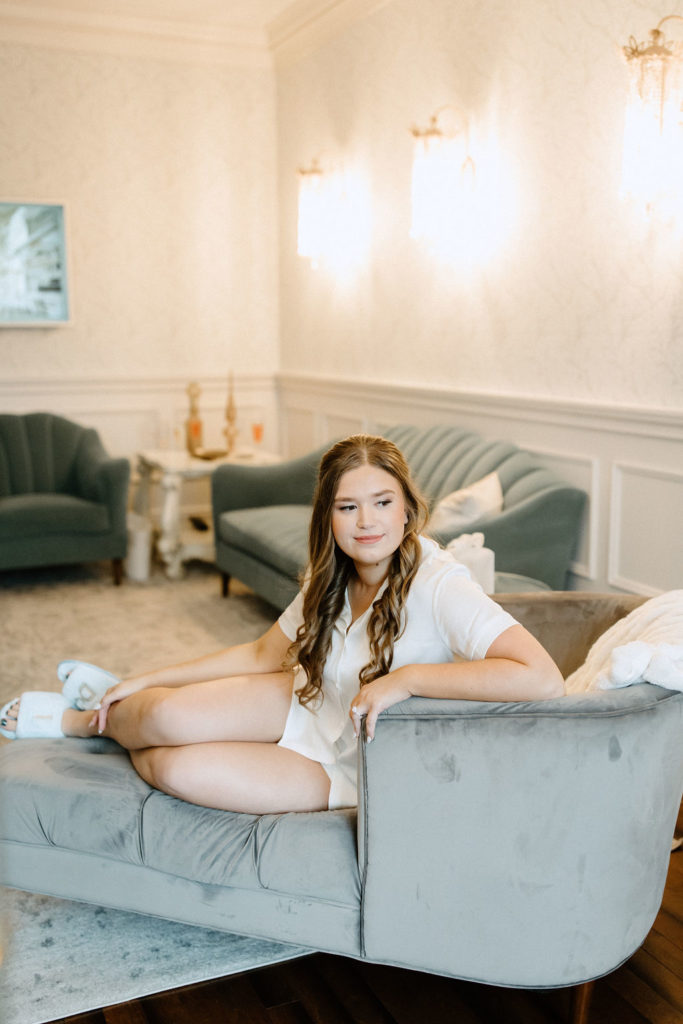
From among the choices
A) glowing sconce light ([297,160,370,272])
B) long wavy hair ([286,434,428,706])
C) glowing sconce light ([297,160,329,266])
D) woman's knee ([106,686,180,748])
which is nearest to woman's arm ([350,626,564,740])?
long wavy hair ([286,434,428,706])

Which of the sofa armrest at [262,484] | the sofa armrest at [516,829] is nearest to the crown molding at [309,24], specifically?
the sofa armrest at [262,484]

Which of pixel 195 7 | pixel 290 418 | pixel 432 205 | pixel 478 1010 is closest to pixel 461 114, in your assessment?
pixel 432 205

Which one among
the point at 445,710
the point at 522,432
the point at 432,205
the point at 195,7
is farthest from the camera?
the point at 195,7

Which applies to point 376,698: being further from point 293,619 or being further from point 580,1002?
point 580,1002

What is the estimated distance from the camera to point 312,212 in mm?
5250

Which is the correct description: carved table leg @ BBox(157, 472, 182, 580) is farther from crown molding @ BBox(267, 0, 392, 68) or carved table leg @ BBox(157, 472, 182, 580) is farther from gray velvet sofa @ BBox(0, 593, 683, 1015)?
gray velvet sofa @ BBox(0, 593, 683, 1015)

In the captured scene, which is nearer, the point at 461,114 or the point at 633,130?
the point at 633,130

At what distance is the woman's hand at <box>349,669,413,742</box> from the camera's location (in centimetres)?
151

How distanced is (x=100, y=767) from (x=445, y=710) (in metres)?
0.80

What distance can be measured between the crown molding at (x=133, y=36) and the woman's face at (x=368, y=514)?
4526 millimetres

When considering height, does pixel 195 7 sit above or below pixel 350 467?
above

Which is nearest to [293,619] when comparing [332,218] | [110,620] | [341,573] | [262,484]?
[341,573]

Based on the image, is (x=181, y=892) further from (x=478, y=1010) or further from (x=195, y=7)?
(x=195, y=7)

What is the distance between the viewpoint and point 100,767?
6.31 ft
